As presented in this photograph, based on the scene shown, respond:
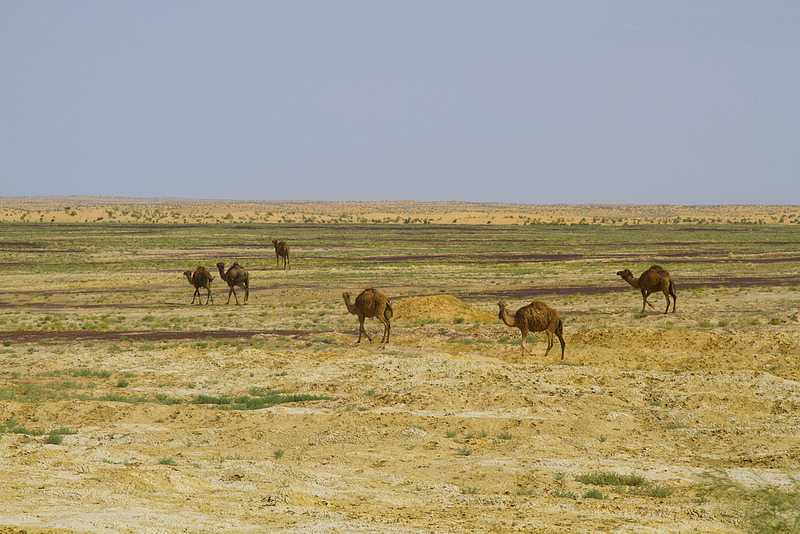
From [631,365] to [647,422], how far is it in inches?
228

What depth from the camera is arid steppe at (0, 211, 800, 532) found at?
40.5 ft

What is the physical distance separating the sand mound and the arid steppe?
87mm

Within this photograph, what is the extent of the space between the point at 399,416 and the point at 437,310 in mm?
14498

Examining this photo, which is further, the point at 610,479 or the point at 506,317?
the point at 506,317

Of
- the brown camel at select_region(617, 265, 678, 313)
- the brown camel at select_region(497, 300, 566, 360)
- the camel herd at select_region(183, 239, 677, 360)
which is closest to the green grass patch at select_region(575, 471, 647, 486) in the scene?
the camel herd at select_region(183, 239, 677, 360)

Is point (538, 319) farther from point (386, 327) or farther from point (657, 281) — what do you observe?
point (657, 281)

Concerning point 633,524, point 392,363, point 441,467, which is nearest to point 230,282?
point 392,363

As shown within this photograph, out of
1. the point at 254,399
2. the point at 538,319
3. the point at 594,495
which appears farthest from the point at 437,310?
the point at 594,495

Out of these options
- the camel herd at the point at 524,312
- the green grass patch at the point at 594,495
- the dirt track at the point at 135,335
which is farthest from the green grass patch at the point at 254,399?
the dirt track at the point at 135,335

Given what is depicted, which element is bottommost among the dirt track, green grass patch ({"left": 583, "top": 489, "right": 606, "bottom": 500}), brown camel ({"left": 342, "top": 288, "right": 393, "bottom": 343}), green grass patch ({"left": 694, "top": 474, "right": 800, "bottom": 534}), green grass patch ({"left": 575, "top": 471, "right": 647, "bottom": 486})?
the dirt track

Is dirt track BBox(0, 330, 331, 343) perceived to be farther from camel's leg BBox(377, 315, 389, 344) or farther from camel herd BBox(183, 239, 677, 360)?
camel's leg BBox(377, 315, 389, 344)

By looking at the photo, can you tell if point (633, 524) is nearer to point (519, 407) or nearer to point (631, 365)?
point (519, 407)

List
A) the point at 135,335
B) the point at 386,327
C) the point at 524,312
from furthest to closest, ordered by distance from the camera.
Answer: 1. the point at 135,335
2. the point at 386,327
3. the point at 524,312

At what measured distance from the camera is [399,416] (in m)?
18.0
